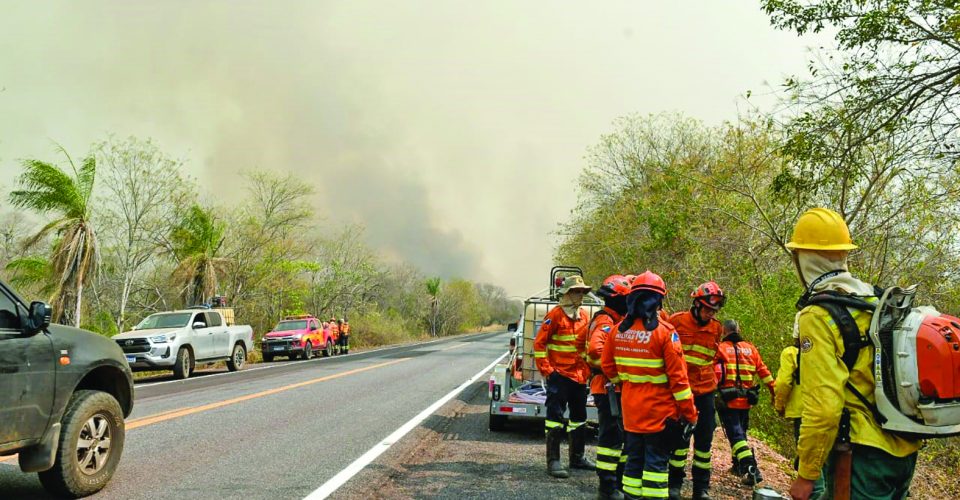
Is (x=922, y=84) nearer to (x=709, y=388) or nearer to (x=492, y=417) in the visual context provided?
(x=709, y=388)

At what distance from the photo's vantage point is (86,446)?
5.79 m

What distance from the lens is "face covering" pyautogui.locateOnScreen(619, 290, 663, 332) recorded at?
5.10 metres

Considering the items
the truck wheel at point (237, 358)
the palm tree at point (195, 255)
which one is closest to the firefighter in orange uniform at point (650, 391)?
A: the truck wheel at point (237, 358)

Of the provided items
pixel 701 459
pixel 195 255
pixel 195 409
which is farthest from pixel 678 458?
pixel 195 255

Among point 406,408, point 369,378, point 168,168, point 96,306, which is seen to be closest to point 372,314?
point 96,306

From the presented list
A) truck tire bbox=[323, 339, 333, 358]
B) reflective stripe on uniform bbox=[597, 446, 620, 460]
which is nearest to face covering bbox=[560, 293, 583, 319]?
reflective stripe on uniform bbox=[597, 446, 620, 460]

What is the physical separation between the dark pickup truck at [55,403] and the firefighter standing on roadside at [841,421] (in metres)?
5.32

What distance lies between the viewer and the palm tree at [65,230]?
2020 centimetres

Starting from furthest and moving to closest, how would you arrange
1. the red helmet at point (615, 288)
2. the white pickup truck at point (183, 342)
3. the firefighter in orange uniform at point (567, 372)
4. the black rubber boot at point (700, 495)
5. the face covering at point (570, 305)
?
the white pickup truck at point (183, 342) < the face covering at point (570, 305) < the firefighter in orange uniform at point (567, 372) < the red helmet at point (615, 288) < the black rubber boot at point (700, 495)

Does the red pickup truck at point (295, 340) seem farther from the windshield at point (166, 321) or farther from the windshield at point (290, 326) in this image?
the windshield at point (166, 321)

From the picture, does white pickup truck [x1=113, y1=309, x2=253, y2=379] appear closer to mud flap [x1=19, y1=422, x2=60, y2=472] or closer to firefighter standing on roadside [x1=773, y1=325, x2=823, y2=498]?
mud flap [x1=19, y1=422, x2=60, y2=472]

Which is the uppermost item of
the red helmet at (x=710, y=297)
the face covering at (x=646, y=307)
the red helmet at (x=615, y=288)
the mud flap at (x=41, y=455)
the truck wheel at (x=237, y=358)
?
the red helmet at (x=615, y=288)

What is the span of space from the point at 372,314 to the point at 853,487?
50.5 meters

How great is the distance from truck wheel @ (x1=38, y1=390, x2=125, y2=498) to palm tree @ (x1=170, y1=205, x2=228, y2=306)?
2358 centimetres
